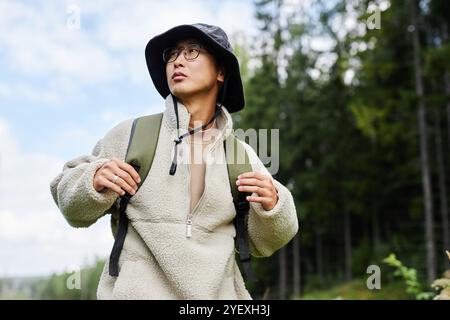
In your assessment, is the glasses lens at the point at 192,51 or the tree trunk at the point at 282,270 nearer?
the glasses lens at the point at 192,51

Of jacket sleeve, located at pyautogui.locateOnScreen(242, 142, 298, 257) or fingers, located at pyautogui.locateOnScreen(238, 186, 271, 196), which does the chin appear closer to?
jacket sleeve, located at pyautogui.locateOnScreen(242, 142, 298, 257)

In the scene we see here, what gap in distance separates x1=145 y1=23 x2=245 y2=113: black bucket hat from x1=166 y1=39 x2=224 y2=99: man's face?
43 mm

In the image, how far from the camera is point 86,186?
88.8 inches

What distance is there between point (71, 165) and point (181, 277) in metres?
0.71

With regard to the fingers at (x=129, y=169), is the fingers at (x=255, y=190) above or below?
below

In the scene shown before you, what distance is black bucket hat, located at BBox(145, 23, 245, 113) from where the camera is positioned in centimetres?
265

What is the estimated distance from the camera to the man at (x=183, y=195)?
2277mm

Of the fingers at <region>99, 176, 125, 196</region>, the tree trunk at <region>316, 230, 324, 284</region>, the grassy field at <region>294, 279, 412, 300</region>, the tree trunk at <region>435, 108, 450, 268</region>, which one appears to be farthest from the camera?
the tree trunk at <region>316, 230, 324, 284</region>

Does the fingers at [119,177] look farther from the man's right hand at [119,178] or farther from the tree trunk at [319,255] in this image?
the tree trunk at [319,255]
